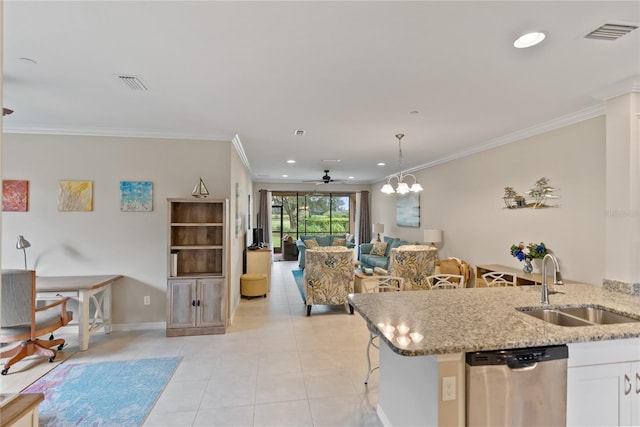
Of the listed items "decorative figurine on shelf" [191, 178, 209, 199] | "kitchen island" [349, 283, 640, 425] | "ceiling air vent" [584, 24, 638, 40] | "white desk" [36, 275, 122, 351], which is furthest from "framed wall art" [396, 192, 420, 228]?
"white desk" [36, 275, 122, 351]

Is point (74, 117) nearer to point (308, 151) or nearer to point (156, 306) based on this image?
point (156, 306)

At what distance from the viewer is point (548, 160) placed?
384 cm

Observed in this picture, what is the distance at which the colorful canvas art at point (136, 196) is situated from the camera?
4152 millimetres

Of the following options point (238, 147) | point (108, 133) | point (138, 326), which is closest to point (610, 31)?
point (238, 147)

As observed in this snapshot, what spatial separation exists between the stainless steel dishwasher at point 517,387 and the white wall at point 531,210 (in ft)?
7.28

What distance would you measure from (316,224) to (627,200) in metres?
9.25

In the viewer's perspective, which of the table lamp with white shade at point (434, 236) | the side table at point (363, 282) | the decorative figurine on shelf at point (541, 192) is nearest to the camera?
the decorative figurine on shelf at point (541, 192)

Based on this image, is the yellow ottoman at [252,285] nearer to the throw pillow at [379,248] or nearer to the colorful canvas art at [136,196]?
the colorful canvas art at [136,196]

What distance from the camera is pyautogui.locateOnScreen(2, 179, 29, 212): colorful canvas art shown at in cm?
396

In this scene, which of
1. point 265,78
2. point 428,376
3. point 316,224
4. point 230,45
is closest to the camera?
point 428,376

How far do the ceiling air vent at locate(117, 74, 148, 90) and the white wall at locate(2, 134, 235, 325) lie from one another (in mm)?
1538

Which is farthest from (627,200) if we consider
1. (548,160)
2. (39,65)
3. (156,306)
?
(156,306)

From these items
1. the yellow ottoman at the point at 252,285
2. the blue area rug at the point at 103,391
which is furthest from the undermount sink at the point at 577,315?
the yellow ottoman at the point at 252,285

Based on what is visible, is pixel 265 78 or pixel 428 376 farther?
pixel 265 78
